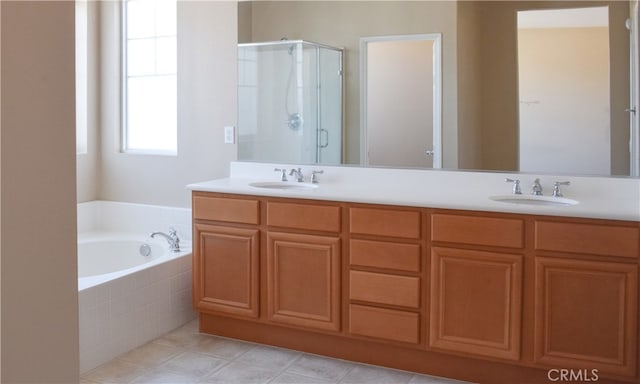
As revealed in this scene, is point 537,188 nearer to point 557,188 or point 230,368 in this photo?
point 557,188

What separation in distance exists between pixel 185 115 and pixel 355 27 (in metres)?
1.34

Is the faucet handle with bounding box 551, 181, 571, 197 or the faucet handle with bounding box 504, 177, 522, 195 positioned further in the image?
the faucet handle with bounding box 504, 177, 522, 195

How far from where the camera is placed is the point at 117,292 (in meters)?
3.20

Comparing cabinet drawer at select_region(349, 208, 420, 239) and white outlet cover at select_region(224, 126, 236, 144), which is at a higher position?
white outlet cover at select_region(224, 126, 236, 144)

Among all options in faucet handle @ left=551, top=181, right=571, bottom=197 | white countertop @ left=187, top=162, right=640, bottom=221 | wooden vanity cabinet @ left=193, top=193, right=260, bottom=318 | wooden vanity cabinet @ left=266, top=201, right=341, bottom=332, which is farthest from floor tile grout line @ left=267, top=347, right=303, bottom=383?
faucet handle @ left=551, top=181, right=571, bottom=197

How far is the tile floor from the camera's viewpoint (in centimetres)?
293

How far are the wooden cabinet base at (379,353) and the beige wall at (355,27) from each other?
98 cm

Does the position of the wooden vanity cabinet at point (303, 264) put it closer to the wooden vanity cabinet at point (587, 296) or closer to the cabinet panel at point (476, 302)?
the cabinet panel at point (476, 302)

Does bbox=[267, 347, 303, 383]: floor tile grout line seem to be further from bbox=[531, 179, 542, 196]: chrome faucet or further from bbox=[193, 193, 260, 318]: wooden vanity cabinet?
bbox=[531, 179, 542, 196]: chrome faucet

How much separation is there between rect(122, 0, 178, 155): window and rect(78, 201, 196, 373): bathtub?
49 centimetres

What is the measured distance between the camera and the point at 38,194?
3.08ft

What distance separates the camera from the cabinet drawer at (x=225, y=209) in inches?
127

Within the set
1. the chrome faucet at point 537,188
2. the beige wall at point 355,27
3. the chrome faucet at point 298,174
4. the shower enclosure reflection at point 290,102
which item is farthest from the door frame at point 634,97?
the chrome faucet at point 298,174

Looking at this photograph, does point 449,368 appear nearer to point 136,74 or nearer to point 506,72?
point 506,72
